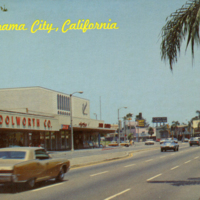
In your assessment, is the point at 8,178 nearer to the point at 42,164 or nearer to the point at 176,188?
the point at 42,164

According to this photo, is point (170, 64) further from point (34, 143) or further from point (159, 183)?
point (34, 143)

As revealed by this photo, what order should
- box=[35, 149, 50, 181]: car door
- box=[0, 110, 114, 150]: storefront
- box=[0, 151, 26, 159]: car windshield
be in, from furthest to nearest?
box=[0, 110, 114, 150]: storefront → box=[35, 149, 50, 181]: car door → box=[0, 151, 26, 159]: car windshield

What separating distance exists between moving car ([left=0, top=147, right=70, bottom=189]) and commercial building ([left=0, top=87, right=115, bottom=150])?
2719 cm

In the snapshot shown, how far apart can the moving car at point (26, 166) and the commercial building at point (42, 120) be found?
27195 mm

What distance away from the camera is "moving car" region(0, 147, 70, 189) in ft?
37.6

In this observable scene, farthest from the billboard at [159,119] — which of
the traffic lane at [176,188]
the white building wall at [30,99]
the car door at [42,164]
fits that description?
the car door at [42,164]

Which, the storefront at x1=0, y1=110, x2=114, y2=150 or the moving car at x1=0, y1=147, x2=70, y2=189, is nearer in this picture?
the moving car at x1=0, y1=147, x2=70, y2=189

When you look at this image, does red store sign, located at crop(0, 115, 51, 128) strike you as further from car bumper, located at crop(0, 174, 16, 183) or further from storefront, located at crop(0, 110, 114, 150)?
car bumper, located at crop(0, 174, 16, 183)

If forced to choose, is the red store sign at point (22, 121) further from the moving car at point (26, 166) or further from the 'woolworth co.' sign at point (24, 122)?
the moving car at point (26, 166)

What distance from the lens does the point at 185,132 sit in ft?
546

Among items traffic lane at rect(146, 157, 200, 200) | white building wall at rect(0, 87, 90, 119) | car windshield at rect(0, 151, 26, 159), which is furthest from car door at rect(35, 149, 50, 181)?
white building wall at rect(0, 87, 90, 119)

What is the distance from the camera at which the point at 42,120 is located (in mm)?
49094

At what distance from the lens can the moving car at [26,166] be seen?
451 inches

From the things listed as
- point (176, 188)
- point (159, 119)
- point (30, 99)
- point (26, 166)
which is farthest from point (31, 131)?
point (159, 119)
